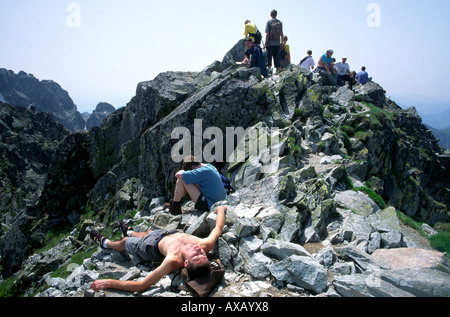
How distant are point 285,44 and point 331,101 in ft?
24.3

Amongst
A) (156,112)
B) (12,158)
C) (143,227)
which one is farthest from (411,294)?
(12,158)

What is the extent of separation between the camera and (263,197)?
997 cm

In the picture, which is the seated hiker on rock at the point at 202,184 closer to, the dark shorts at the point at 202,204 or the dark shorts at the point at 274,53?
the dark shorts at the point at 202,204

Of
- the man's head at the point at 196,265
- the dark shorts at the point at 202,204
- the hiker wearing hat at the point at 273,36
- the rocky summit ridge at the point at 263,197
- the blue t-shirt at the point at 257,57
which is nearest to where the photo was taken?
the man's head at the point at 196,265

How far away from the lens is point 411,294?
5168 millimetres

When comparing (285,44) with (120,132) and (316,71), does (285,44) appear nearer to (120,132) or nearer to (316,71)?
(316,71)

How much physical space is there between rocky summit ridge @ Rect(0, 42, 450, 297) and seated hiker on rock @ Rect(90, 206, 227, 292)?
23 centimetres

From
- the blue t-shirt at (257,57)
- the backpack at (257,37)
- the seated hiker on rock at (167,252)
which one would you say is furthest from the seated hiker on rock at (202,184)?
the backpack at (257,37)

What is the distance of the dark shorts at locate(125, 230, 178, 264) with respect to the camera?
7586 millimetres

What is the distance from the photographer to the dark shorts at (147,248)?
24.9 ft

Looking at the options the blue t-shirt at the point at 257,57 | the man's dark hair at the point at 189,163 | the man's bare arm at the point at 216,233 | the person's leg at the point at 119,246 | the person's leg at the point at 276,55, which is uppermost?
the person's leg at the point at 276,55

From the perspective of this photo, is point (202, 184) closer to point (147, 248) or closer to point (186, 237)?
point (147, 248)

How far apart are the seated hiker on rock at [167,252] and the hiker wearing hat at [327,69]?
93.6 ft

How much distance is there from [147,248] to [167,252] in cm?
123
